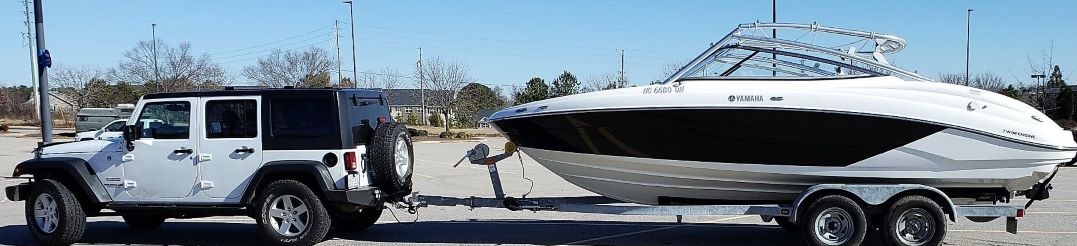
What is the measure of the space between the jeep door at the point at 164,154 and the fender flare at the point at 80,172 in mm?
296

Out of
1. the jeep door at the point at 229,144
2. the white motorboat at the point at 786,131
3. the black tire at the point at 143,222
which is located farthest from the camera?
the black tire at the point at 143,222

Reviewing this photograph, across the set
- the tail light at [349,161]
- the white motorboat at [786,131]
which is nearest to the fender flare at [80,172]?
the tail light at [349,161]

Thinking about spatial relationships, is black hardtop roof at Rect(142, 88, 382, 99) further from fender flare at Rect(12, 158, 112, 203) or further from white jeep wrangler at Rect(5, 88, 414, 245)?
fender flare at Rect(12, 158, 112, 203)

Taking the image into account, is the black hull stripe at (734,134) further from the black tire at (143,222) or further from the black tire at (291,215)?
the black tire at (143,222)

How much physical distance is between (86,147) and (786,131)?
688 cm

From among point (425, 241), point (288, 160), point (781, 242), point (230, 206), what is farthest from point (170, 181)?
point (781, 242)

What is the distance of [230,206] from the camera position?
836 centimetres

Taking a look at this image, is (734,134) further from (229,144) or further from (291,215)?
(229,144)

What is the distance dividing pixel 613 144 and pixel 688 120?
0.77 m

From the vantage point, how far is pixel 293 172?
826 centimetres

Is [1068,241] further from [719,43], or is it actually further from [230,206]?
[230,206]

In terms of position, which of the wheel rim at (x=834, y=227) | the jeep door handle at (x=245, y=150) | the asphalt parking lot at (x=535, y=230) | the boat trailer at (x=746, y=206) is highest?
the jeep door handle at (x=245, y=150)

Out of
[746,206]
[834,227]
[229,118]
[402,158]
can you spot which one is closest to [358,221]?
[402,158]

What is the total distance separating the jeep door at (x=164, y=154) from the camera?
8430mm
